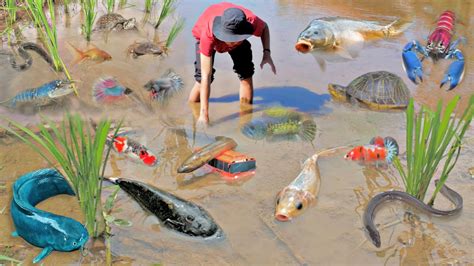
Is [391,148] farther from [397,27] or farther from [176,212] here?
[397,27]

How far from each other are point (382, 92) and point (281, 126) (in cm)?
100

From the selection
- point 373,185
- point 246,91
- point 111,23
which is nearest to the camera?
point 373,185

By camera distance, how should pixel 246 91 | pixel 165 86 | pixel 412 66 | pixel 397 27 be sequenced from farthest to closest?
pixel 397 27
pixel 412 66
pixel 165 86
pixel 246 91

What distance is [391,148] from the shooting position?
155 inches

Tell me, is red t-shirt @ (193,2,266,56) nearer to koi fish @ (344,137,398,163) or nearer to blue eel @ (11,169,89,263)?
koi fish @ (344,137,398,163)

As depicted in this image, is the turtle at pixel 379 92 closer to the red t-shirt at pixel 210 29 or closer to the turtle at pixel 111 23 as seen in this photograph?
the red t-shirt at pixel 210 29

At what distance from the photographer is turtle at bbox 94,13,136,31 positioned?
264 inches

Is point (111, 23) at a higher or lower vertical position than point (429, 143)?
lower

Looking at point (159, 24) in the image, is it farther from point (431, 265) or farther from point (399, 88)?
point (431, 265)

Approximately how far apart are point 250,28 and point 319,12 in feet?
13.3

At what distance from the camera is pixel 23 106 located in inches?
181

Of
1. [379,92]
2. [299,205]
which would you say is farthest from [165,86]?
[299,205]

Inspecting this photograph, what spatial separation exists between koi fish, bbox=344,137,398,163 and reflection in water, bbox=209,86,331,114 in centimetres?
100

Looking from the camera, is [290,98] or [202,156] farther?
[290,98]
